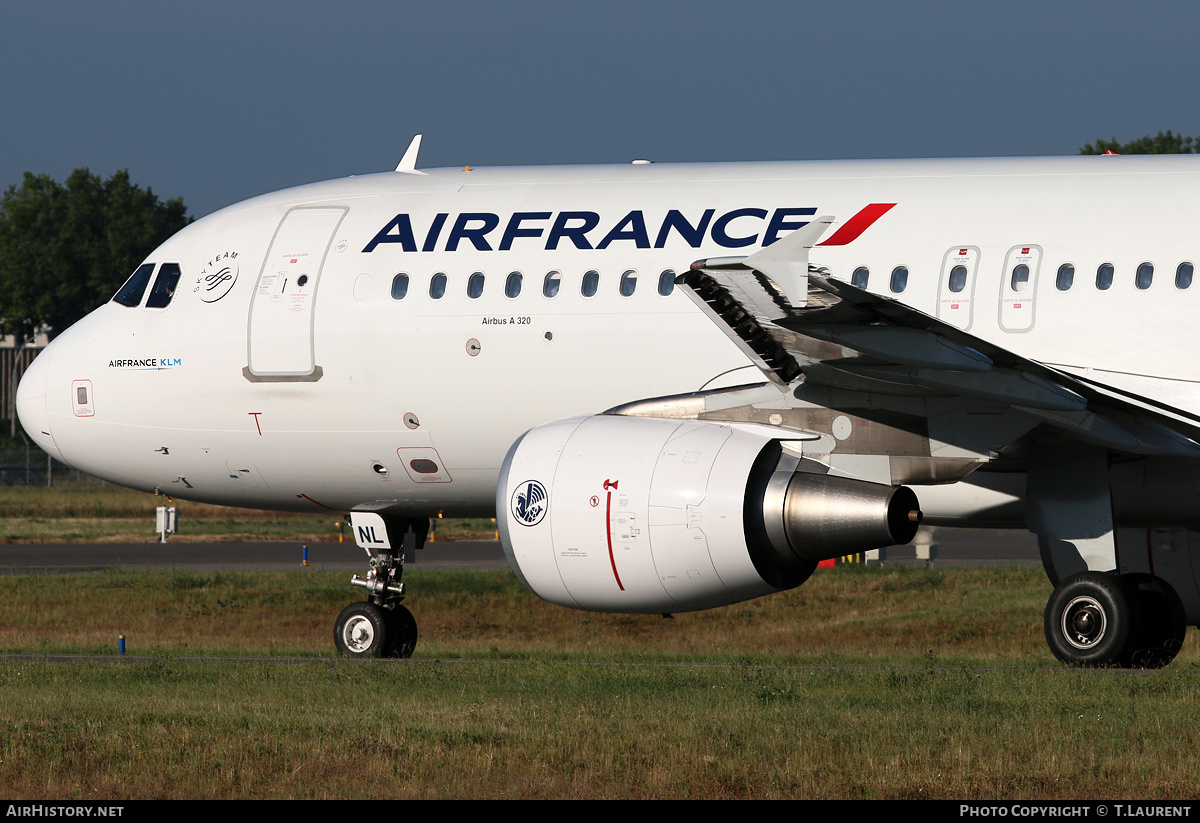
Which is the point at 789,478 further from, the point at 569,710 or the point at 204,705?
the point at 204,705

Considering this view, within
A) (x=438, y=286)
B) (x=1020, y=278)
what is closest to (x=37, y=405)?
(x=438, y=286)

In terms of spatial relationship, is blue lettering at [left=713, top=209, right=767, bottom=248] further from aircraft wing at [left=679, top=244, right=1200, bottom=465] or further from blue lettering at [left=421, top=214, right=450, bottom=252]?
blue lettering at [left=421, top=214, right=450, bottom=252]

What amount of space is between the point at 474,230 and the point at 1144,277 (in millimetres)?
6180

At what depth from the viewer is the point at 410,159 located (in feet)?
55.1

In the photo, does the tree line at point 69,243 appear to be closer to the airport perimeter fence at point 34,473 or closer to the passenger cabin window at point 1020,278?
the airport perimeter fence at point 34,473

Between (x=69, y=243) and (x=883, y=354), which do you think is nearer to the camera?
(x=883, y=354)

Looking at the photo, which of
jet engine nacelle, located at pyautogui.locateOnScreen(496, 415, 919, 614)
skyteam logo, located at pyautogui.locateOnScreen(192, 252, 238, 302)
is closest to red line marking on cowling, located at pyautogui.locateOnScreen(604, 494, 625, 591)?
→ jet engine nacelle, located at pyautogui.locateOnScreen(496, 415, 919, 614)

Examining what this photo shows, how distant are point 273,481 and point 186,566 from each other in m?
17.8

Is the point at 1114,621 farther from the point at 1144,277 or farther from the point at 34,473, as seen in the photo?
the point at 34,473

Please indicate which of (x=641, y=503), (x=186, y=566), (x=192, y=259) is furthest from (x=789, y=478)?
(x=186, y=566)

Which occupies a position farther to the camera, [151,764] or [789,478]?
[789,478]

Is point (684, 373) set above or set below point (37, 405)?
below
